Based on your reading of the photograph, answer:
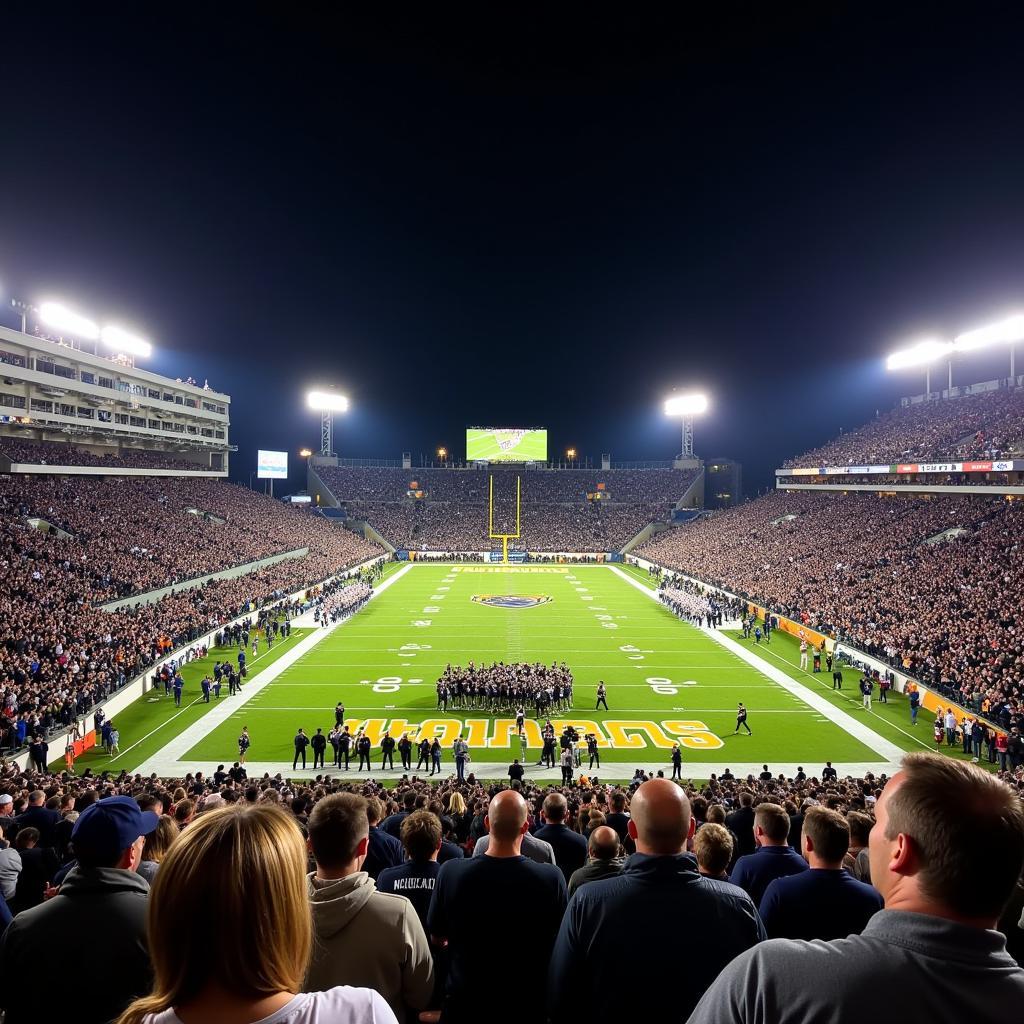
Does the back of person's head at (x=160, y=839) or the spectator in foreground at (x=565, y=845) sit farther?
the spectator in foreground at (x=565, y=845)

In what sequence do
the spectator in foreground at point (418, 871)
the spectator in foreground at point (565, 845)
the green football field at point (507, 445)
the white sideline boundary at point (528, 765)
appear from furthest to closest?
the green football field at point (507, 445)
the white sideline boundary at point (528, 765)
the spectator in foreground at point (565, 845)
the spectator in foreground at point (418, 871)

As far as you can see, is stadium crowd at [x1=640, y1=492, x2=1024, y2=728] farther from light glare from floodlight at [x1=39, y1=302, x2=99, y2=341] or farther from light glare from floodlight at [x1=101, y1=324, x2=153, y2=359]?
light glare from floodlight at [x1=101, y1=324, x2=153, y2=359]

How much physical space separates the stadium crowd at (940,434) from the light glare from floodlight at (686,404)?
22.9 m

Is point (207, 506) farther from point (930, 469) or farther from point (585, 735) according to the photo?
point (930, 469)

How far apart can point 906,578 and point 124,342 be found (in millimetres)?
57270

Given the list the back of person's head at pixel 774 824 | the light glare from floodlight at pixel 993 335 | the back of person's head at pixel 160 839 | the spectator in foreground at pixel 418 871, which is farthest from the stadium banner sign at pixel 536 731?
the light glare from floodlight at pixel 993 335

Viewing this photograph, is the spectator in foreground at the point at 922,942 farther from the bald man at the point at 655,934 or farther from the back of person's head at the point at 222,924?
the bald man at the point at 655,934

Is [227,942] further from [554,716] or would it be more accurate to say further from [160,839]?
[554,716]

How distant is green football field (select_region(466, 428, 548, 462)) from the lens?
8225 cm

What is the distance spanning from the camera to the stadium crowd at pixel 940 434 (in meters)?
40.5

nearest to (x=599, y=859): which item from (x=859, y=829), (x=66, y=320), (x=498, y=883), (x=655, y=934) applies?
(x=498, y=883)

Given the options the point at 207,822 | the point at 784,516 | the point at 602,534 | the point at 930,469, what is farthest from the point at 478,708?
the point at 602,534

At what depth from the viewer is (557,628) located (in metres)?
35.8

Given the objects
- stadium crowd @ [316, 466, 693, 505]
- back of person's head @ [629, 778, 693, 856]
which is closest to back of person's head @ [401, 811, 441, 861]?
back of person's head @ [629, 778, 693, 856]
